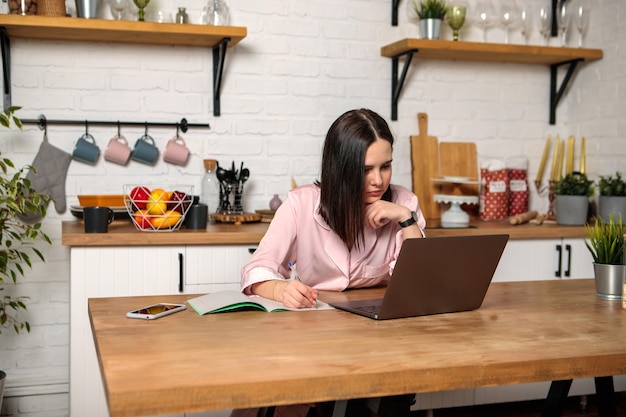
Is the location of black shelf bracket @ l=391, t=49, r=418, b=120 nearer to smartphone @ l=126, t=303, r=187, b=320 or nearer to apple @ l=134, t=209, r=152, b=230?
apple @ l=134, t=209, r=152, b=230

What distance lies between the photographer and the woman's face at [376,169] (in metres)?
2.27

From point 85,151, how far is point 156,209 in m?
0.54

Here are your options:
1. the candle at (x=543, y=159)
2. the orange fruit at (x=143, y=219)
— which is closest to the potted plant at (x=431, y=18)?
the candle at (x=543, y=159)

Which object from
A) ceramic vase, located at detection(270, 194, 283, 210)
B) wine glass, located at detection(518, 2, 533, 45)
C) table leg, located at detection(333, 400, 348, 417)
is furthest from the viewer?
wine glass, located at detection(518, 2, 533, 45)

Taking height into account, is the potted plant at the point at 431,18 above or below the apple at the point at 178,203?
above

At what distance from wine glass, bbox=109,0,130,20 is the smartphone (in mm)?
1793

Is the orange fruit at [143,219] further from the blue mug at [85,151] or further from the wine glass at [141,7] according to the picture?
the wine glass at [141,7]

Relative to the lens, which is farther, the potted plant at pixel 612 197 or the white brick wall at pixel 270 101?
the potted plant at pixel 612 197

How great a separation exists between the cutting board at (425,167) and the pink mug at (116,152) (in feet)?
4.62

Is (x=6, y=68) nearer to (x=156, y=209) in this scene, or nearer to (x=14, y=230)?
(x=14, y=230)

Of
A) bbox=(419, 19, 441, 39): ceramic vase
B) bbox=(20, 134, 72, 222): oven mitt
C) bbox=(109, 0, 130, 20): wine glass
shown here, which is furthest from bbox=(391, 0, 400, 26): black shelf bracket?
bbox=(20, 134, 72, 222): oven mitt

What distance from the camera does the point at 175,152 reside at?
3.48m

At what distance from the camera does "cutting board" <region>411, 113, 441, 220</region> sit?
3.88m

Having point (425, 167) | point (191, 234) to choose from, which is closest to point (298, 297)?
point (191, 234)
